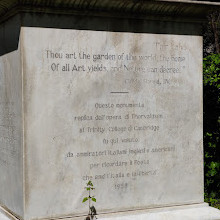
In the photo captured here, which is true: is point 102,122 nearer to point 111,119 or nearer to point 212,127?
point 111,119

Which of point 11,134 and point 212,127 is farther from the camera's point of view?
point 212,127

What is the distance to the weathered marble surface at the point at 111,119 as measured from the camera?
466cm

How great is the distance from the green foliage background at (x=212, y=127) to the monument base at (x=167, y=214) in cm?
142

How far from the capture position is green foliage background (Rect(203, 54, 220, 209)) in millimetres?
6766

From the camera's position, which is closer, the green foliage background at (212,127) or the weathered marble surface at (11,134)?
the weathered marble surface at (11,134)

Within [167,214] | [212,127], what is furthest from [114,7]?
[212,127]

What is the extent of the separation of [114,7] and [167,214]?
2191mm

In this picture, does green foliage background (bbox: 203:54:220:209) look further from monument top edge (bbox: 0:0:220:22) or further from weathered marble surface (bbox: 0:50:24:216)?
weathered marble surface (bbox: 0:50:24:216)

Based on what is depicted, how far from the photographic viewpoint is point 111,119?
4.98 metres

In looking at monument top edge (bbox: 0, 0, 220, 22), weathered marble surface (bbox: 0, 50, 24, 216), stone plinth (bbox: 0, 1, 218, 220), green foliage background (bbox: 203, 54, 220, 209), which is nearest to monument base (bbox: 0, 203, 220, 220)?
stone plinth (bbox: 0, 1, 218, 220)

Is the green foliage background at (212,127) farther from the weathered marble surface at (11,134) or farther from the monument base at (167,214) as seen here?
the weathered marble surface at (11,134)

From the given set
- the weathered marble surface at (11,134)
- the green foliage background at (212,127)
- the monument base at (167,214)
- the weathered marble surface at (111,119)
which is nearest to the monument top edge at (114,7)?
the weathered marble surface at (111,119)

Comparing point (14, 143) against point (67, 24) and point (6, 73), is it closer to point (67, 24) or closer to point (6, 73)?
point (6, 73)

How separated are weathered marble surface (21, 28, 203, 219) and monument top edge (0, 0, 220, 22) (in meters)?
0.22
